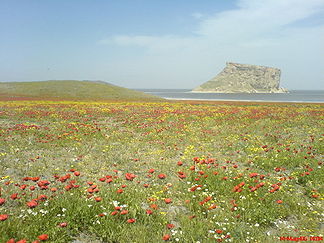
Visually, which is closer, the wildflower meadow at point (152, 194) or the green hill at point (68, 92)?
the wildflower meadow at point (152, 194)

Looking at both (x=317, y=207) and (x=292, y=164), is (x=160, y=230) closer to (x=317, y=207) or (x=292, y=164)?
(x=317, y=207)

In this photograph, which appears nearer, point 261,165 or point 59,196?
point 59,196

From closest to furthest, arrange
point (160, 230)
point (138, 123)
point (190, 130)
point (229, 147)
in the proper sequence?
point (160, 230) → point (229, 147) → point (190, 130) → point (138, 123)

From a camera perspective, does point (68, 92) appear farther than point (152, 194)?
Yes

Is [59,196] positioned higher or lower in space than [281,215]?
higher

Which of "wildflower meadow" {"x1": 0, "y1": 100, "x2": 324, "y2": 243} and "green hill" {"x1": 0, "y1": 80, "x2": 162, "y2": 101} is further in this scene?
"green hill" {"x1": 0, "y1": 80, "x2": 162, "y2": 101}

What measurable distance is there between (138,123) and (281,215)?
18425 millimetres

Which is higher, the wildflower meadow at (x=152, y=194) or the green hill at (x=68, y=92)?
the green hill at (x=68, y=92)

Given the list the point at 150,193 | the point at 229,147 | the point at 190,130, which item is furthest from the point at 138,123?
the point at 150,193

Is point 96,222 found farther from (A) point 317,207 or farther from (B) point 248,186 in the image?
(A) point 317,207

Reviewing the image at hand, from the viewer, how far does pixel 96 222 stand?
599 centimetres

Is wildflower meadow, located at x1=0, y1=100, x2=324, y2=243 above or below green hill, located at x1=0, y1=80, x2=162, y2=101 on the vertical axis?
below

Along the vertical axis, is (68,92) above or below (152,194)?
above

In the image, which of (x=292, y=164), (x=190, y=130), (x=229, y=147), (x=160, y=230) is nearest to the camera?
(x=160, y=230)
